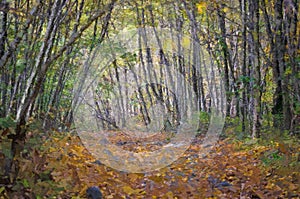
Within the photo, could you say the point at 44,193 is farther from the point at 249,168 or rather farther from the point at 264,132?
the point at 264,132

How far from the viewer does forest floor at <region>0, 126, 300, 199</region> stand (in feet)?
10.8

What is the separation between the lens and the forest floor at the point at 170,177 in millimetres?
3293

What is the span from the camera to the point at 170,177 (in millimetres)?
5027

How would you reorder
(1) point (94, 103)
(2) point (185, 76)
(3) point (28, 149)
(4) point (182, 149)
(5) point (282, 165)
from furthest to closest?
(1) point (94, 103)
(2) point (185, 76)
(4) point (182, 149)
(5) point (282, 165)
(3) point (28, 149)

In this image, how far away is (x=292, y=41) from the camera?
5.32 m

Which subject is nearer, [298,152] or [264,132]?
[298,152]

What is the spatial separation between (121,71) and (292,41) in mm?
17028

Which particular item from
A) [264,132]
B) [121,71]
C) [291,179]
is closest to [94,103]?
[121,71]

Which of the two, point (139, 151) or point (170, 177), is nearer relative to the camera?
point (170, 177)

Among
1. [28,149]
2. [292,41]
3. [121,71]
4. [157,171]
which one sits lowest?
[157,171]

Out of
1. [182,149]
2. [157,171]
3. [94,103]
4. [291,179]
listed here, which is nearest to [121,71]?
[94,103]

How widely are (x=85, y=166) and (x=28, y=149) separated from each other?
1503 millimetres

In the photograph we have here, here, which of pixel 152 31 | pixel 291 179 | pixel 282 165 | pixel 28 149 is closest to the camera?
pixel 28 149

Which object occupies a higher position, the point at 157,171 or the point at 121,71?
the point at 121,71
